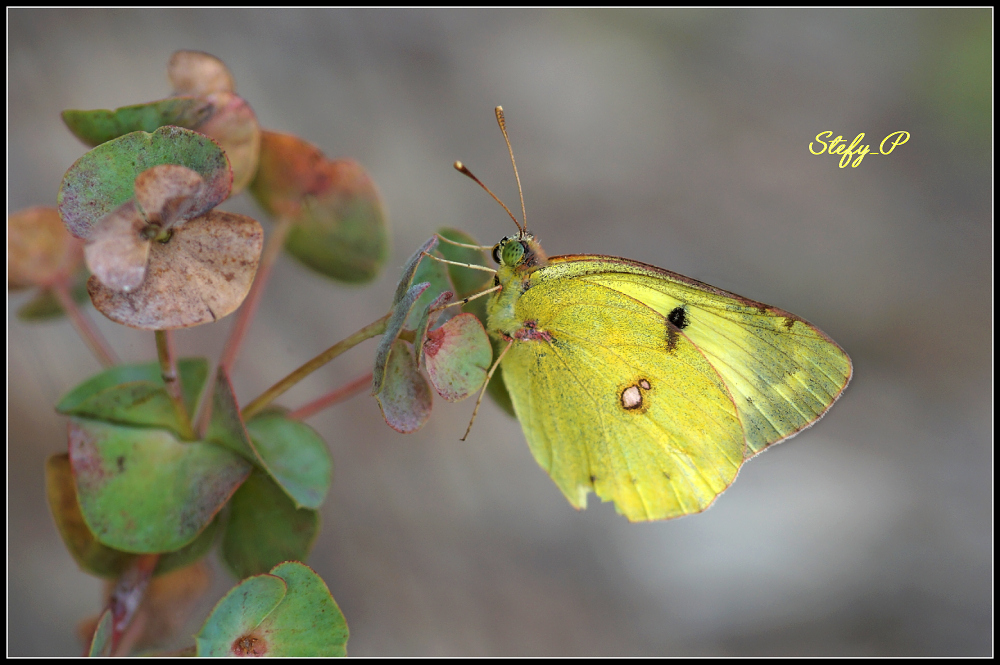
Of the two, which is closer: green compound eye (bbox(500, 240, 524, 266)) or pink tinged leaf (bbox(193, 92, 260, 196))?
pink tinged leaf (bbox(193, 92, 260, 196))

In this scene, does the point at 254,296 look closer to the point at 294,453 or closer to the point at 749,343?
the point at 294,453

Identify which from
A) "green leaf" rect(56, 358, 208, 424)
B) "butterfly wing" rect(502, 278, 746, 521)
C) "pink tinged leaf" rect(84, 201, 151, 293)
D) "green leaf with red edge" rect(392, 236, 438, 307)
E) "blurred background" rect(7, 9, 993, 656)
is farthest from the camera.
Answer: "blurred background" rect(7, 9, 993, 656)

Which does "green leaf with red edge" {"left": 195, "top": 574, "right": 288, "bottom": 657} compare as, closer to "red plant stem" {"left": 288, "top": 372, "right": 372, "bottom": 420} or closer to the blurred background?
"red plant stem" {"left": 288, "top": 372, "right": 372, "bottom": 420}

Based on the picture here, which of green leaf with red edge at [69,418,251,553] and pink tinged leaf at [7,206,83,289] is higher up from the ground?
pink tinged leaf at [7,206,83,289]

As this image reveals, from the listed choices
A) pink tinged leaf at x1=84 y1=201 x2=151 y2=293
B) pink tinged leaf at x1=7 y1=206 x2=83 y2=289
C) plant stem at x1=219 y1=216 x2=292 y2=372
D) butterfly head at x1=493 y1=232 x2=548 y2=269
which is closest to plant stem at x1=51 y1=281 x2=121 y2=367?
pink tinged leaf at x1=7 y1=206 x2=83 y2=289

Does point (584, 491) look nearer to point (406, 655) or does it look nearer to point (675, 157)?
point (406, 655)

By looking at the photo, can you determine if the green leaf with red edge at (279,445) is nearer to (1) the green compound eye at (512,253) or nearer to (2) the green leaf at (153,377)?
(2) the green leaf at (153,377)

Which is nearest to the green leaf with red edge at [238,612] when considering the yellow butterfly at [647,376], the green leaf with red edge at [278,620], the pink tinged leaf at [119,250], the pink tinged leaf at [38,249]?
the green leaf with red edge at [278,620]

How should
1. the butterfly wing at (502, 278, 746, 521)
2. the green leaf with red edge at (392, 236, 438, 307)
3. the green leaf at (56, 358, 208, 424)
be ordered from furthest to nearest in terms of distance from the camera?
the butterfly wing at (502, 278, 746, 521), the green leaf at (56, 358, 208, 424), the green leaf with red edge at (392, 236, 438, 307)
